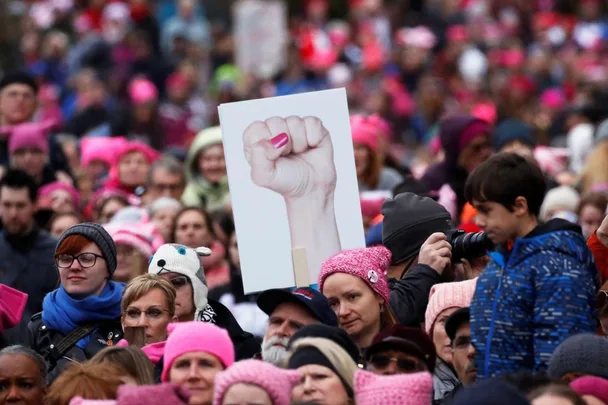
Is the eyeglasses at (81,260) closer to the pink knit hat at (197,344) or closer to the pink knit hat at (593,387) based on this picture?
the pink knit hat at (197,344)

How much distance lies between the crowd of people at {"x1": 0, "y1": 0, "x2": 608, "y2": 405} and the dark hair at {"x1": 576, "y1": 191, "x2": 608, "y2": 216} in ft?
0.09

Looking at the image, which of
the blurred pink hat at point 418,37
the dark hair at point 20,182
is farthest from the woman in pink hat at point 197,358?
the blurred pink hat at point 418,37

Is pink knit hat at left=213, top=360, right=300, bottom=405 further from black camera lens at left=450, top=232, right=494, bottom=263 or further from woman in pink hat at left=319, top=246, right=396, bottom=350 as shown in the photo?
black camera lens at left=450, top=232, right=494, bottom=263

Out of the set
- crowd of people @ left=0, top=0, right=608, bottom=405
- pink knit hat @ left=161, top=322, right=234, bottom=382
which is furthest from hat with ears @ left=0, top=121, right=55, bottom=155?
pink knit hat @ left=161, top=322, right=234, bottom=382

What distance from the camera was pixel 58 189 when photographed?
13305 mm

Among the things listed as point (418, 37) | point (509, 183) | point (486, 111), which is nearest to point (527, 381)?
point (509, 183)

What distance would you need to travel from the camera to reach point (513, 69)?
77.3 ft

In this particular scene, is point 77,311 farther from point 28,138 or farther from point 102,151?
point 102,151

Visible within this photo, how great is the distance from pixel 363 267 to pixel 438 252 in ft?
1.48

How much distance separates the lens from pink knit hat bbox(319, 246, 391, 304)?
27.8ft

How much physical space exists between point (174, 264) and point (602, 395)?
120 inches

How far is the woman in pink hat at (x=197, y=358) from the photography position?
7.48m

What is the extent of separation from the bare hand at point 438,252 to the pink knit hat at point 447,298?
272mm

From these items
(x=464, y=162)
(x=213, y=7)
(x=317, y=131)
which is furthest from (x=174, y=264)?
(x=213, y=7)
